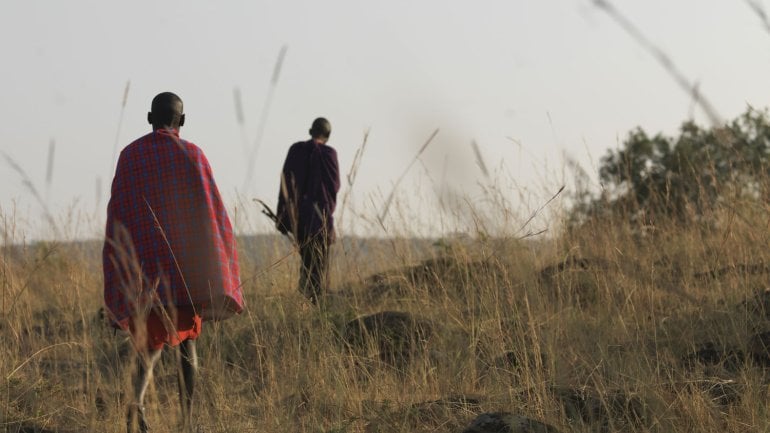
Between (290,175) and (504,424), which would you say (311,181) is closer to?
(290,175)

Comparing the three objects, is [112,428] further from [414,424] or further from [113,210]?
[414,424]

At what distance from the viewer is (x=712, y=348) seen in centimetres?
400

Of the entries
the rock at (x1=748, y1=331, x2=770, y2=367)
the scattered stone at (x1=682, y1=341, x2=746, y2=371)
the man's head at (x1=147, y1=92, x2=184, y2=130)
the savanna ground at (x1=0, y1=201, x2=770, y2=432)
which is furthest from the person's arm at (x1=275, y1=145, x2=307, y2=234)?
the rock at (x1=748, y1=331, x2=770, y2=367)

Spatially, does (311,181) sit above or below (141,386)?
above

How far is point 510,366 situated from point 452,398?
0.55m

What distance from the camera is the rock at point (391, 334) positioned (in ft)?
14.3

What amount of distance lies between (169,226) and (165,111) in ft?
1.56

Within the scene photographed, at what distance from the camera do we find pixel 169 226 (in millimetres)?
3504

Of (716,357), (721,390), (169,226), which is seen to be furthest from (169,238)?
(716,357)

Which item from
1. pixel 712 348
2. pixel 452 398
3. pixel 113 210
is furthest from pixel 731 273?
pixel 113 210

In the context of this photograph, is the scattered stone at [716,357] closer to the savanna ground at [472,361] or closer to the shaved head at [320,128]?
the savanna ground at [472,361]

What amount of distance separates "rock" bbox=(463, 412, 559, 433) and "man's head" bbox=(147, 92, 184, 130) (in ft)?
5.65

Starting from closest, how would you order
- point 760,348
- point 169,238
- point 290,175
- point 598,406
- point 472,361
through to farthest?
1. point 598,406
2. point 169,238
3. point 472,361
4. point 760,348
5. point 290,175

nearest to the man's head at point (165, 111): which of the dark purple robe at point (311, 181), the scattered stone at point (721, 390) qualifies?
the scattered stone at point (721, 390)
